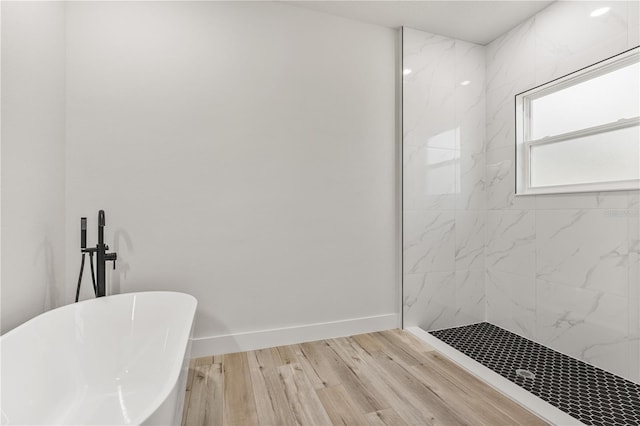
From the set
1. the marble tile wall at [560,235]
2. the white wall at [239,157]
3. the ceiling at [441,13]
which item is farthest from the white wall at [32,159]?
the marble tile wall at [560,235]

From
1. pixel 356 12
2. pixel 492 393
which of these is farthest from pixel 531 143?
pixel 492 393

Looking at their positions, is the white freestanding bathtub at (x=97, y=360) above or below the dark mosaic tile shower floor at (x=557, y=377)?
above

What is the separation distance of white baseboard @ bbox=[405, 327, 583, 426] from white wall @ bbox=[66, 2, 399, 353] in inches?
22.0

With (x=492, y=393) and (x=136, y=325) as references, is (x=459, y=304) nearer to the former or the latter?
(x=492, y=393)

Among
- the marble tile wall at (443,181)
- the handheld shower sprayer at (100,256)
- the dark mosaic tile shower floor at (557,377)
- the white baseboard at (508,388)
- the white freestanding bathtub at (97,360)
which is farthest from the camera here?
the marble tile wall at (443,181)

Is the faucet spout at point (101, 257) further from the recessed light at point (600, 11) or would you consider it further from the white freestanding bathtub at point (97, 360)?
the recessed light at point (600, 11)

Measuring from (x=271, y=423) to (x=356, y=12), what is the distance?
2.91 meters

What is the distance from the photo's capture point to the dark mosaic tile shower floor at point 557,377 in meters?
1.65

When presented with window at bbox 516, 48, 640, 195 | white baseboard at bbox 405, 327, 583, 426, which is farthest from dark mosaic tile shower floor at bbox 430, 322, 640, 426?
window at bbox 516, 48, 640, 195

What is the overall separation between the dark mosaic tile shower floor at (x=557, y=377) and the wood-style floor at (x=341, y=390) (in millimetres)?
286

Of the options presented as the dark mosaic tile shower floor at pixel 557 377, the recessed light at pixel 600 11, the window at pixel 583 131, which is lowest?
the dark mosaic tile shower floor at pixel 557 377

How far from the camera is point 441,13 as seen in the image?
2543 millimetres

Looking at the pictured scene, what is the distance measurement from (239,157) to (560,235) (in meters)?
2.51

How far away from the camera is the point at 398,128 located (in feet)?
9.00
